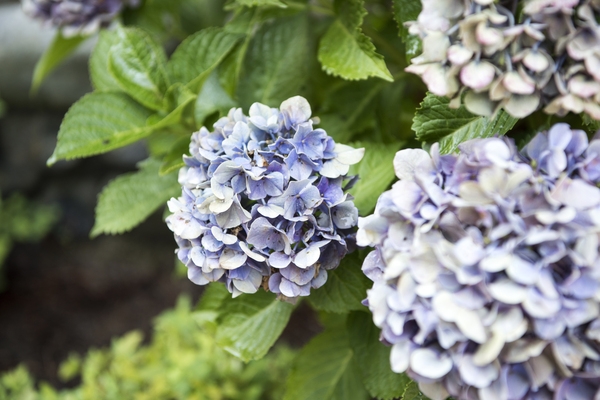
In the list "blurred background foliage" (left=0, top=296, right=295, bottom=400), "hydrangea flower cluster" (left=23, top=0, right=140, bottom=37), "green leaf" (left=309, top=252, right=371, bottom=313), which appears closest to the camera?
"green leaf" (left=309, top=252, right=371, bottom=313)

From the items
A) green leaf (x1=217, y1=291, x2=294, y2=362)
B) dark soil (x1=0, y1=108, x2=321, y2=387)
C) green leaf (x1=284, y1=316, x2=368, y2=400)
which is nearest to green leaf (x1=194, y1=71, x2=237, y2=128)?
green leaf (x1=217, y1=291, x2=294, y2=362)

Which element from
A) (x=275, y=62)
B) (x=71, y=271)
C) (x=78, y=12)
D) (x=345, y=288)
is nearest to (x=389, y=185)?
(x=345, y=288)

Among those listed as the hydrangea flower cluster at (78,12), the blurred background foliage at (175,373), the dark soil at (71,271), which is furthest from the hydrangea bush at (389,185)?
the dark soil at (71,271)

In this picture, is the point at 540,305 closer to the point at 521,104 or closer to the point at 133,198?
the point at 521,104

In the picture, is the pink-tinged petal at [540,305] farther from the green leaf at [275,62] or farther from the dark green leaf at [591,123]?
the green leaf at [275,62]

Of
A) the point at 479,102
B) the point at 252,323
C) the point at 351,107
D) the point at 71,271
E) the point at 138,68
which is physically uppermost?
the point at 479,102

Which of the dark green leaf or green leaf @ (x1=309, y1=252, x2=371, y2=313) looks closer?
the dark green leaf

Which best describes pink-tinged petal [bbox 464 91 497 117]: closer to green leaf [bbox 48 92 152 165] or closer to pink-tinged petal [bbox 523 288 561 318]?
pink-tinged petal [bbox 523 288 561 318]
